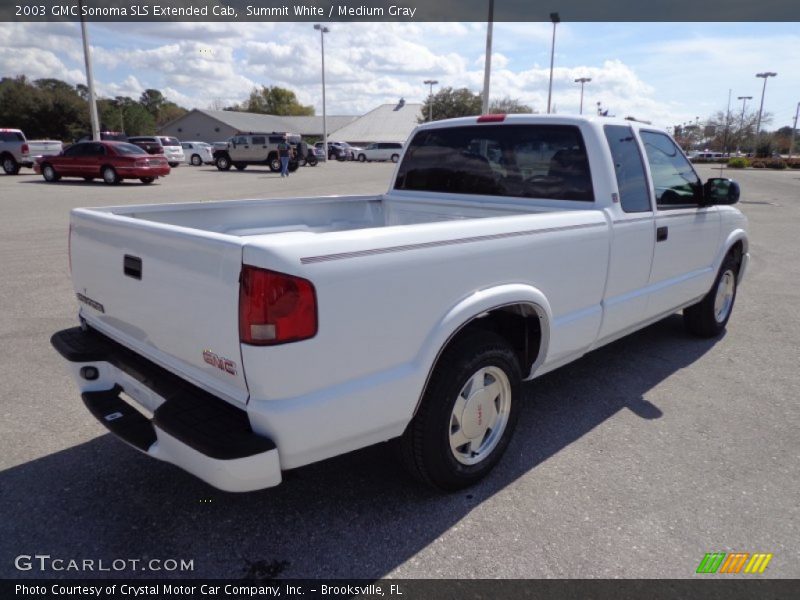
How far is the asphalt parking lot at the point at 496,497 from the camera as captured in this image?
2.61m

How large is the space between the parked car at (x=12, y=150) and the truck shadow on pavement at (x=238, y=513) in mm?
28088

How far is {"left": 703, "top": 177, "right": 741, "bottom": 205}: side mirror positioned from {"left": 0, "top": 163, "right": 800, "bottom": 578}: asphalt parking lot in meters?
1.40

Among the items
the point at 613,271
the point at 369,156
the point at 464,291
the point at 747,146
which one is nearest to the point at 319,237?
the point at 464,291

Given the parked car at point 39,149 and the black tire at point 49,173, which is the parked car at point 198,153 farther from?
the black tire at point 49,173

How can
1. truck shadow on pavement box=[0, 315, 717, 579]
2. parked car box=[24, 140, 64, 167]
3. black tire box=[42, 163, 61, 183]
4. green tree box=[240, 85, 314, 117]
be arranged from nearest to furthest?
1. truck shadow on pavement box=[0, 315, 717, 579]
2. black tire box=[42, 163, 61, 183]
3. parked car box=[24, 140, 64, 167]
4. green tree box=[240, 85, 314, 117]

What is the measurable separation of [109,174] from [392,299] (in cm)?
2226

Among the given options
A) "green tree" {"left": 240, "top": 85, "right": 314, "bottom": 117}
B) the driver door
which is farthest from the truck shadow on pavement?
"green tree" {"left": 240, "top": 85, "right": 314, "bottom": 117}

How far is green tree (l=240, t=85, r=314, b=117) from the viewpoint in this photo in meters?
117

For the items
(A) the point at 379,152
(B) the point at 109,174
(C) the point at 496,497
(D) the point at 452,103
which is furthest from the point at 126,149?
(D) the point at 452,103

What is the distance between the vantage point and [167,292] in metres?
2.52

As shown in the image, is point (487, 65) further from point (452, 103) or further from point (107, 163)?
point (452, 103)

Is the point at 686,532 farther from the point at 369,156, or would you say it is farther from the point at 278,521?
the point at 369,156

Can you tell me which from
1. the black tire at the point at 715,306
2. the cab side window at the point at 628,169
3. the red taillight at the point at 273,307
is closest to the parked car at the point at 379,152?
the black tire at the point at 715,306

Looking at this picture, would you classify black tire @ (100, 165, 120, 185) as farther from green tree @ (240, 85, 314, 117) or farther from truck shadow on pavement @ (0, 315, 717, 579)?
green tree @ (240, 85, 314, 117)
